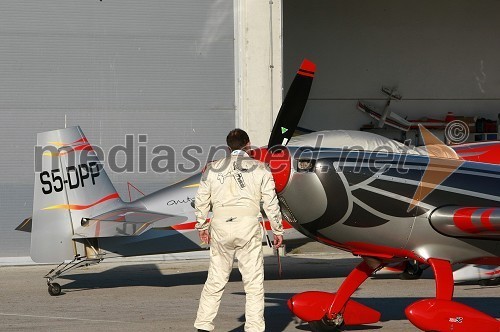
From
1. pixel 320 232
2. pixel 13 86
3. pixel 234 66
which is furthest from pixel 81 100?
pixel 320 232

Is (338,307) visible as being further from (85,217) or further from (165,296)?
(85,217)

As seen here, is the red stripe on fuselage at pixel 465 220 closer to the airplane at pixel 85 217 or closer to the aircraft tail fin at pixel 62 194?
the airplane at pixel 85 217

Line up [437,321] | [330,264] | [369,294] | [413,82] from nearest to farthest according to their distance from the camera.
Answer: [437,321] < [369,294] < [330,264] < [413,82]

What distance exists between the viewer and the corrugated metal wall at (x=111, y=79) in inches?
600

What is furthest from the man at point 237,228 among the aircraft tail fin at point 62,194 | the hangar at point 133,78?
the hangar at point 133,78

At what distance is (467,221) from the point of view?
295 inches

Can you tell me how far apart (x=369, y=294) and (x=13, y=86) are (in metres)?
7.69

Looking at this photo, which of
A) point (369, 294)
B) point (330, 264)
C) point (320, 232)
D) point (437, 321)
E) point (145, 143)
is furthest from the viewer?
point (145, 143)

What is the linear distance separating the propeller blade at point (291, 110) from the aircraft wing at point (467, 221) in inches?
62.8

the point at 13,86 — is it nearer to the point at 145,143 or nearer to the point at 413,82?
the point at 145,143

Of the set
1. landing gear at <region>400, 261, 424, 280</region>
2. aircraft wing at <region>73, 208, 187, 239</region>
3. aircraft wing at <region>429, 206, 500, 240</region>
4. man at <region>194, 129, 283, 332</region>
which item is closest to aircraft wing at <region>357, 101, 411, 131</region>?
landing gear at <region>400, 261, 424, 280</region>

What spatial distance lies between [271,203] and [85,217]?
476cm

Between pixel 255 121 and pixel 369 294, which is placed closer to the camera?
pixel 369 294

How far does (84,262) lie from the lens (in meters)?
11.4
